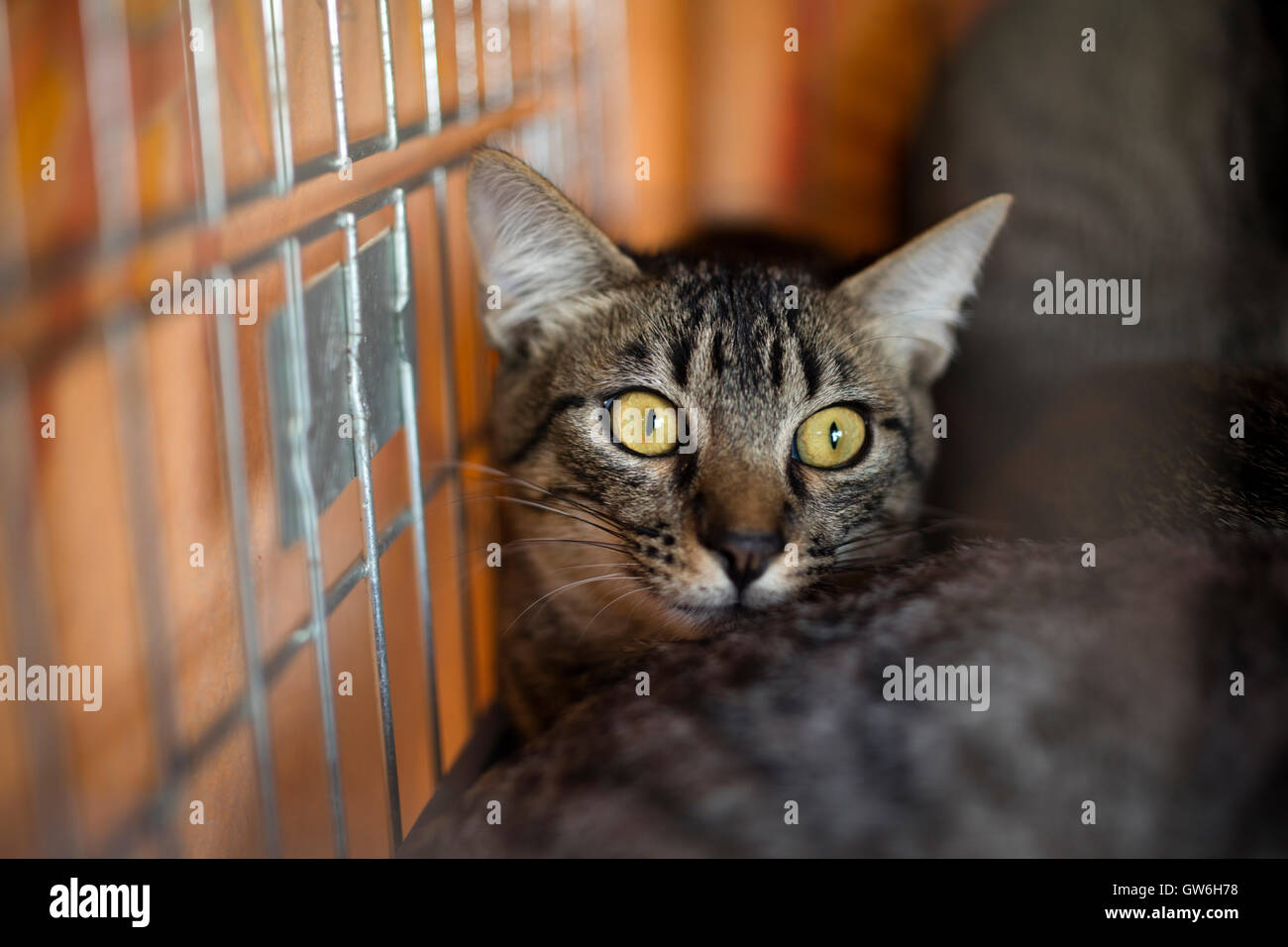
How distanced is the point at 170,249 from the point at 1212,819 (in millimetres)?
752

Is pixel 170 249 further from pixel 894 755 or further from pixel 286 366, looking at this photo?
pixel 894 755

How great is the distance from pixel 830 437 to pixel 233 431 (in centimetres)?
69

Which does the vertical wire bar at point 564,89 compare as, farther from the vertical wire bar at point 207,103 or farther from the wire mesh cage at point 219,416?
the vertical wire bar at point 207,103

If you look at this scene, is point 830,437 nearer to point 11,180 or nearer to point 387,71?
point 387,71

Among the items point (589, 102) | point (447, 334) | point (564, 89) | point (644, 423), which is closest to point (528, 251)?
point (447, 334)

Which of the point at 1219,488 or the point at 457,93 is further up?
the point at 457,93

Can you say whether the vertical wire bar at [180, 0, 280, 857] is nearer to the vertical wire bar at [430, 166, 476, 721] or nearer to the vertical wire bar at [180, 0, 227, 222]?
the vertical wire bar at [180, 0, 227, 222]

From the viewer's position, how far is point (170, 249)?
0.70 meters

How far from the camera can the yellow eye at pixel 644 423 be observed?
1.16 metres

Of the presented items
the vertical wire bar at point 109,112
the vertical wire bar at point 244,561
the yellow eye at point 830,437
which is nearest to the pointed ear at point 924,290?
the yellow eye at point 830,437

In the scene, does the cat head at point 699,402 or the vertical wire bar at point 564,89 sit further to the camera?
the vertical wire bar at point 564,89

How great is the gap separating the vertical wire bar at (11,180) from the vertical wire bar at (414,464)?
0.48 meters

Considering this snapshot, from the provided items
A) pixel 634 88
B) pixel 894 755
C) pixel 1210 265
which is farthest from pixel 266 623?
pixel 634 88

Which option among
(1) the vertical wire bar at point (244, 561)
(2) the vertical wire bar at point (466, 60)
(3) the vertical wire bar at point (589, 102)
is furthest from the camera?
(3) the vertical wire bar at point (589, 102)
